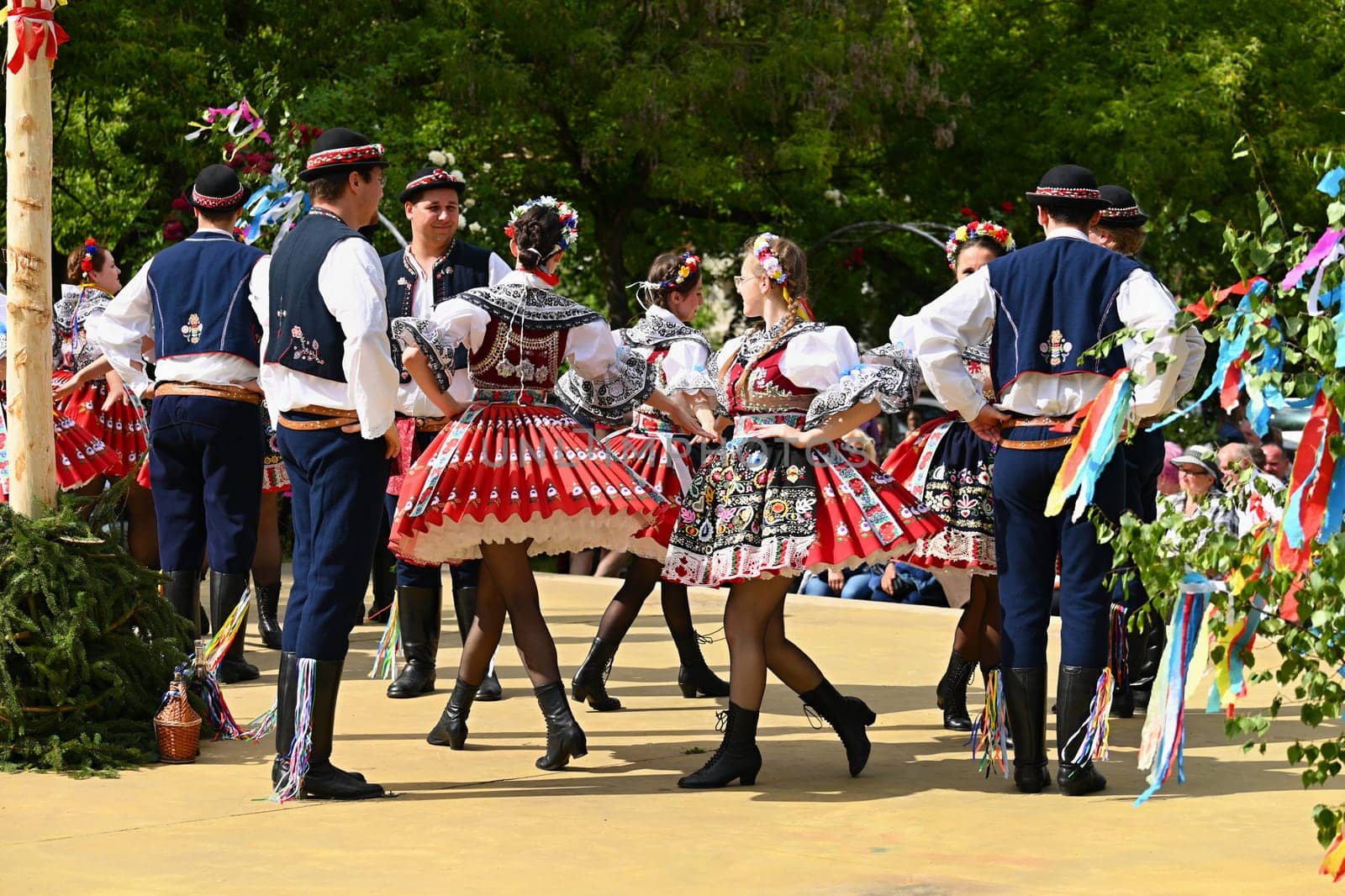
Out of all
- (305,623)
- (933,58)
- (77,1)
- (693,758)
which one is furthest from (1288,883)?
(933,58)

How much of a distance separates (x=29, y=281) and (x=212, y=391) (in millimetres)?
1282

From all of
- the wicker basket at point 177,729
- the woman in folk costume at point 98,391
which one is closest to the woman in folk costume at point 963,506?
the wicker basket at point 177,729

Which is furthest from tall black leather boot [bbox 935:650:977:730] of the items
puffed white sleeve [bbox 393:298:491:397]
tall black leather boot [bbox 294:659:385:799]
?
tall black leather boot [bbox 294:659:385:799]

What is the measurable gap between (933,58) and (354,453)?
46.8ft

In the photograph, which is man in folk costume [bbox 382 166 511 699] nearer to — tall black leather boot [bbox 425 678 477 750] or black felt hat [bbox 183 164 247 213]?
black felt hat [bbox 183 164 247 213]

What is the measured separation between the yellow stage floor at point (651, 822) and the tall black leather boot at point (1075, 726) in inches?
3.0

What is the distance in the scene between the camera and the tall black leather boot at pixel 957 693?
21.9ft

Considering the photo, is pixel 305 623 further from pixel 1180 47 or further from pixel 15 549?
pixel 1180 47

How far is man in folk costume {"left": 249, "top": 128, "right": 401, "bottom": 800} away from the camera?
527 cm

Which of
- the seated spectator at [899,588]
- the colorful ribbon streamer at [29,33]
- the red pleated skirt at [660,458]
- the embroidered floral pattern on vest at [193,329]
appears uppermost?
the colorful ribbon streamer at [29,33]

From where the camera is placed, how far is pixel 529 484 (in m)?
5.72

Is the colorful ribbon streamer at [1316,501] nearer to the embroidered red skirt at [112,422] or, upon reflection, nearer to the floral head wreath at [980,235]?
the floral head wreath at [980,235]

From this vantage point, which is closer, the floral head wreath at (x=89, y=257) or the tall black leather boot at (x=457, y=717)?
the tall black leather boot at (x=457, y=717)

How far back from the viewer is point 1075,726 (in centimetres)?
552
